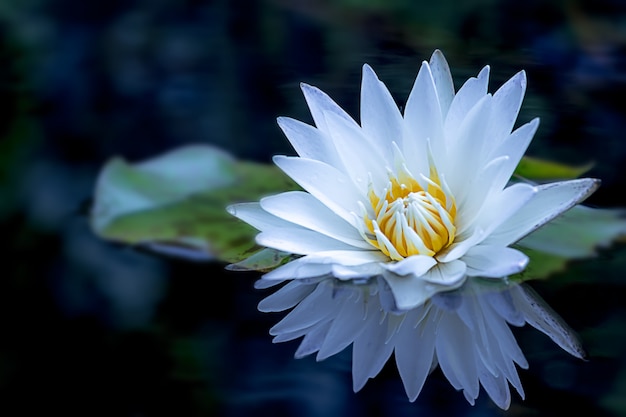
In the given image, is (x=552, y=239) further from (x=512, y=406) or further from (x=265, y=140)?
(x=265, y=140)

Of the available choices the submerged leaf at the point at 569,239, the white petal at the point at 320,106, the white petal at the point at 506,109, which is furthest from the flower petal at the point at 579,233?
the white petal at the point at 320,106

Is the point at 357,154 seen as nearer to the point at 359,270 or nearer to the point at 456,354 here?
the point at 359,270

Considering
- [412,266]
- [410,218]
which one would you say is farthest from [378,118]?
[412,266]

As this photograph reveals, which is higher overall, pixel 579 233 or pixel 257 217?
pixel 257 217

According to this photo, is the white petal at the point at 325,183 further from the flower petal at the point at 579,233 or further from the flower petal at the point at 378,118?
the flower petal at the point at 579,233

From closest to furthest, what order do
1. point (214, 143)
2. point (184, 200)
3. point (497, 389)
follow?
point (497, 389), point (184, 200), point (214, 143)

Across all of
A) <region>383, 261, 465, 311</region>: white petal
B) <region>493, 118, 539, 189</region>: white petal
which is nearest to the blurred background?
<region>383, 261, 465, 311</region>: white petal

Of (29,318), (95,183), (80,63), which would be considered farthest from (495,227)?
(80,63)

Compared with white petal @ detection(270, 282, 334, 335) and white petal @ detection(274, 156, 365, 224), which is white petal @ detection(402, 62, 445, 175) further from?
white petal @ detection(270, 282, 334, 335)
